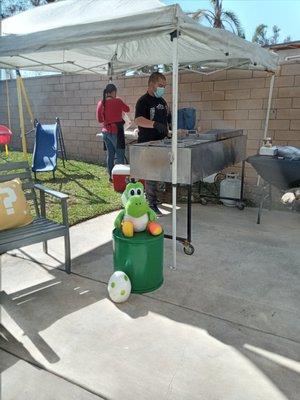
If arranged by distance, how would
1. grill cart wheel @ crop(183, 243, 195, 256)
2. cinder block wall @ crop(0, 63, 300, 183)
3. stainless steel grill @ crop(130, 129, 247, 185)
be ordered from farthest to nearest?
cinder block wall @ crop(0, 63, 300, 183) → grill cart wheel @ crop(183, 243, 195, 256) → stainless steel grill @ crop(130, 129, 247, 185)

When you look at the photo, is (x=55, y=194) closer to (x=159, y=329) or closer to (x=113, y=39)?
(x=113, y=39)

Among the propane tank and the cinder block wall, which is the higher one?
the cinder block wall

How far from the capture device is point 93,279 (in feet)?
9.96

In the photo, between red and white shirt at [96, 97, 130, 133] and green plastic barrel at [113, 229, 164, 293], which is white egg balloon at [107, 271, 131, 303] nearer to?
green plastic barrel at [113, 229, 164, 293]

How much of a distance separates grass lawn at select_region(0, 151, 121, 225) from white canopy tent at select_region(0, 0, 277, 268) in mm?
1938

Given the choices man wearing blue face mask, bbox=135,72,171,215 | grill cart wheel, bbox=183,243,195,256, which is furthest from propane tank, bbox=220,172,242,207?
grill cart wheel, bbox=183,243,195,256

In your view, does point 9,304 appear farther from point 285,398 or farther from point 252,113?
point 252,113

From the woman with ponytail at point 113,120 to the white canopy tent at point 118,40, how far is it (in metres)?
0.51

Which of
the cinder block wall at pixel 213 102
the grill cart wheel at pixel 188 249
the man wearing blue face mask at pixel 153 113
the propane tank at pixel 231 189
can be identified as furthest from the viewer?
the cinder block wall at pixel 213 102

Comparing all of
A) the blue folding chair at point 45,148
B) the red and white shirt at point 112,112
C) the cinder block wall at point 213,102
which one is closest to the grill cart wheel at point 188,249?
the cinder block wall at point 213,102

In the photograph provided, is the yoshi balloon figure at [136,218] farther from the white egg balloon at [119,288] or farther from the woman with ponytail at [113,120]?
the woman with ponytail at [113,120]

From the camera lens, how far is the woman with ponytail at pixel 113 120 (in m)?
6.14

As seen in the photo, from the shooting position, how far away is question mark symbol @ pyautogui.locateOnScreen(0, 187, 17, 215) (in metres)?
2.84

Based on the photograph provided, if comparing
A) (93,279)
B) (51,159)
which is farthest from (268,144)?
(51,159)
